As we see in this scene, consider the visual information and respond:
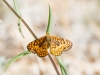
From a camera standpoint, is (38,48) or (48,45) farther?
(48,45)

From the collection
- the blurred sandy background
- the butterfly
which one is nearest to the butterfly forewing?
the butterfly

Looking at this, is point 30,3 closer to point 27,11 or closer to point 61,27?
point 27,11

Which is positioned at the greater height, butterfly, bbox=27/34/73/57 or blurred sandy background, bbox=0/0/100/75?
blurred sandy background, bbox=0/0/100/75

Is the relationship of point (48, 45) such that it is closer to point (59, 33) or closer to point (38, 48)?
point (38, 48)

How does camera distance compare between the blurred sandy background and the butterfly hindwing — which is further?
the blurred sandy background

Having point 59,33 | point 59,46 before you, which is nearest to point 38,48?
point 59,46

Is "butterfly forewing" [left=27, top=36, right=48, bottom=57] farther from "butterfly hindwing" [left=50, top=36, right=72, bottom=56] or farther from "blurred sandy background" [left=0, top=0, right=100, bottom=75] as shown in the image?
"blurred sandy background" [left=0, top=0, right=100, bottom=75]
